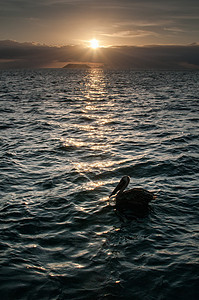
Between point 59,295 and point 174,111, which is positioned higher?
point 174,111

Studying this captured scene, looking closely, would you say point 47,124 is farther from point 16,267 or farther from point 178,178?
point 16,267

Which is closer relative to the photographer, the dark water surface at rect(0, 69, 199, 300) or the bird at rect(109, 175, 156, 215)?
the dark water surface at rect(0, 69, 199, 300)

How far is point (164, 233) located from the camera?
8133 mm

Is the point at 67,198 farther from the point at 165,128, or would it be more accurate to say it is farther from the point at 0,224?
the point at 165,128

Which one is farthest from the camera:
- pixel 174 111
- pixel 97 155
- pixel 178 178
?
pixel 174 111

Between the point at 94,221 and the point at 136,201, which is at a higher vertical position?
the point at 136,201

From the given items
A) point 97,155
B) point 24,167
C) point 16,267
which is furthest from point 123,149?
point 16,267

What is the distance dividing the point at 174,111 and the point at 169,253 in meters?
23.4

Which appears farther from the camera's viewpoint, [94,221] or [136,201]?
[136,201]

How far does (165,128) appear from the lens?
70.2 ft

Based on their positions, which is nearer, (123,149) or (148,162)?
(148,162)

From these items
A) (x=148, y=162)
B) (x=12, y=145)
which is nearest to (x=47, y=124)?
(x=12, y=145)

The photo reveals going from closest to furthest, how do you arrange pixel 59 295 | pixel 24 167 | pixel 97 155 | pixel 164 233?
pixel 59 295 → pixel 164 233 → pixel 24 167 → pixel 97 155

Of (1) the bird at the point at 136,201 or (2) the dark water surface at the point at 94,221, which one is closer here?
(2) the dark water surface at the point at 94,221
